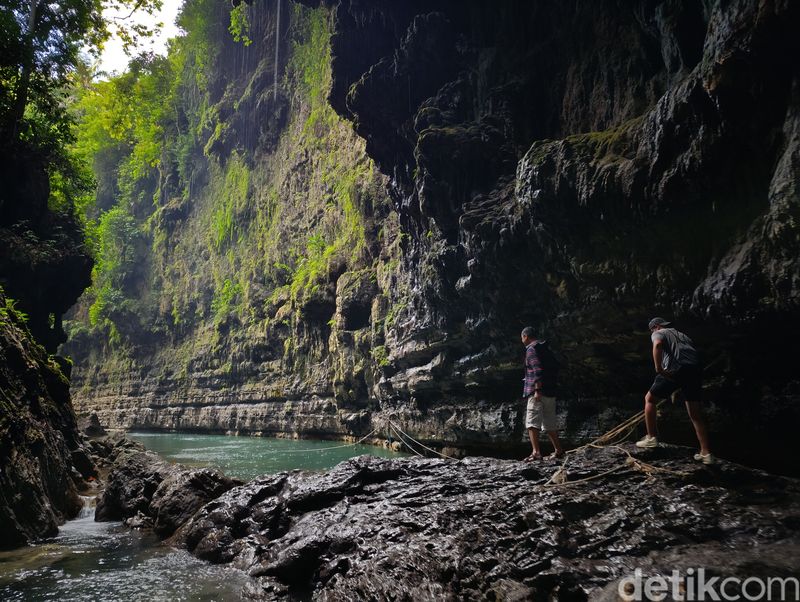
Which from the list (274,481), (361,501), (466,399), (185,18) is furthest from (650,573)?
(185,18)

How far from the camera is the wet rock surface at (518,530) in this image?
3809mm

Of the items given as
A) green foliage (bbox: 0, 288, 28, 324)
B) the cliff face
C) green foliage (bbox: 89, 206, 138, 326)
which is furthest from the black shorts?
green foliage (bbox: 89, 206, 138, 326)

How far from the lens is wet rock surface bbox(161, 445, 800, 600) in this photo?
12.5ft

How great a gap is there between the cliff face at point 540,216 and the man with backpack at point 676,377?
252 centimetres

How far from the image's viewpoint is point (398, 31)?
1580 cm

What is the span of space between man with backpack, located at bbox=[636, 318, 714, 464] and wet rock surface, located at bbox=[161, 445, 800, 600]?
1.16 ft

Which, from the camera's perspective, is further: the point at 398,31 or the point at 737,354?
the point at 398,31

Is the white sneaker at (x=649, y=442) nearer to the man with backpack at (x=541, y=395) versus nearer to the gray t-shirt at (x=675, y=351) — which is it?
the gray t-shirt at (x=675, y=351)

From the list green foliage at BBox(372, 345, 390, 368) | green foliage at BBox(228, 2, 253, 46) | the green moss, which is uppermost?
green foliage at BBox(228, 2, 253, 46)

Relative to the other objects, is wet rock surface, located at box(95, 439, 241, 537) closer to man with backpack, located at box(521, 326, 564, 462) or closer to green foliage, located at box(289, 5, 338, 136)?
man with backpack, located at box(521, 326, 564, 462)

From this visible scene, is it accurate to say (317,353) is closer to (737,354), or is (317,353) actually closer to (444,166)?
(444,166)

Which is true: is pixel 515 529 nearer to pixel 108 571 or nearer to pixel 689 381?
pixel 689 381

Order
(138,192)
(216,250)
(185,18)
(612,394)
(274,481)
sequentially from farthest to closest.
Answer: (138,192) < (185,18) < (216,250) < (612,394) < (274,481)

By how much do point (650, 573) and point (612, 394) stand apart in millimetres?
7930
